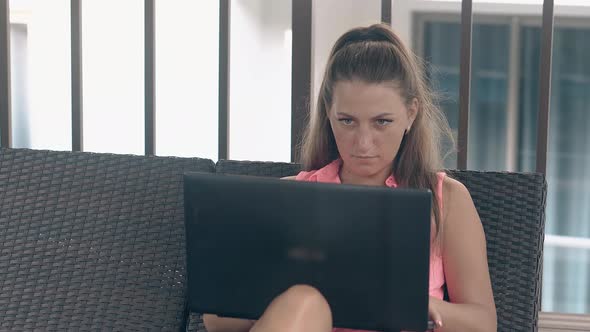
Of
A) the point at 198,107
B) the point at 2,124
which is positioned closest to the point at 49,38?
the point at 198,107

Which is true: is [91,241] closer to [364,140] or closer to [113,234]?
[113,234]

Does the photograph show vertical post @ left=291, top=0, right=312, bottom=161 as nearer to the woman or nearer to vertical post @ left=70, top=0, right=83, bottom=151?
the woman

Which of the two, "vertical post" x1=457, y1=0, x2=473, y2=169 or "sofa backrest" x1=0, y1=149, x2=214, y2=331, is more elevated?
"vertical post" x1=457, y1=0, x2=473, y2=169

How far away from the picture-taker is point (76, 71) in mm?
2076

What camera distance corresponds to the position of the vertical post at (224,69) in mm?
2004

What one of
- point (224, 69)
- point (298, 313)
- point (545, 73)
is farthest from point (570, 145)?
point (298, 313)

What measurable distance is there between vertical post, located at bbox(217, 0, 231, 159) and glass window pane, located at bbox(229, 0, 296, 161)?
10.00ft

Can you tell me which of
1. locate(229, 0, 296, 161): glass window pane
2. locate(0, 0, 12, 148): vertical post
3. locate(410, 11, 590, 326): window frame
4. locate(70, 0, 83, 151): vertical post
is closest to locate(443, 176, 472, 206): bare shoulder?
locate(70, 0, 83, 151): vertical post

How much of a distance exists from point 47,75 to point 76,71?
3.27 meters

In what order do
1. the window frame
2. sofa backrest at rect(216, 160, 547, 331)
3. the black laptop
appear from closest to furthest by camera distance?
the black laptop, sofa backrest at rect(216, 160, 547, 331), the window frame

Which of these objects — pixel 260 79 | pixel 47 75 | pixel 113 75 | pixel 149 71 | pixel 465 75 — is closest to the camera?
pixel 465 75

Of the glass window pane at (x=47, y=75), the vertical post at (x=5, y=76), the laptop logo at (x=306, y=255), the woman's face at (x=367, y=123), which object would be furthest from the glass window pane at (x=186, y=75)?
the laptop logo at (x=306, y=255)

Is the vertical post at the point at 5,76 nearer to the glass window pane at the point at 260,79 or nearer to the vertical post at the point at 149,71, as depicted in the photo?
the vertical post at the point at 149,71

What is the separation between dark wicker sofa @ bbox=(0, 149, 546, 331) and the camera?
1.72m
